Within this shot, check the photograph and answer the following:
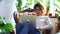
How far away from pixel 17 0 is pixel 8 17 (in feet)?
0.68

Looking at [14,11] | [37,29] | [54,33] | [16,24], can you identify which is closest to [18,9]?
[14,11]

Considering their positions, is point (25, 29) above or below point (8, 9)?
below

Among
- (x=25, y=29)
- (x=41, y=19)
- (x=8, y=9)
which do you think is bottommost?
(x=25, y=29)

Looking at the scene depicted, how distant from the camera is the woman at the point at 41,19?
1189 millimetres

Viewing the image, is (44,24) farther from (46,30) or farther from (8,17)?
(8,17)

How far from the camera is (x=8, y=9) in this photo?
4.18 ft

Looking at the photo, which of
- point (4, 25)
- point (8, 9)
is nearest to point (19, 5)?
point (8, 9)

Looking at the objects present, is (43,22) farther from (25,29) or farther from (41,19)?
(25,29)

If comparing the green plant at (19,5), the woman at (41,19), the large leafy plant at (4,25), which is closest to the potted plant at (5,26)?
the large leafy plant at (4,25)

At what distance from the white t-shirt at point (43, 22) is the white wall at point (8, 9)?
280mm

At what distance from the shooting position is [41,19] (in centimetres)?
121

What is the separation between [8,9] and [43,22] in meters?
0.40

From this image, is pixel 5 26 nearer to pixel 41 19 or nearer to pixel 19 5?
pixel 19 5

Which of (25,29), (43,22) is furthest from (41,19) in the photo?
(25,29)
